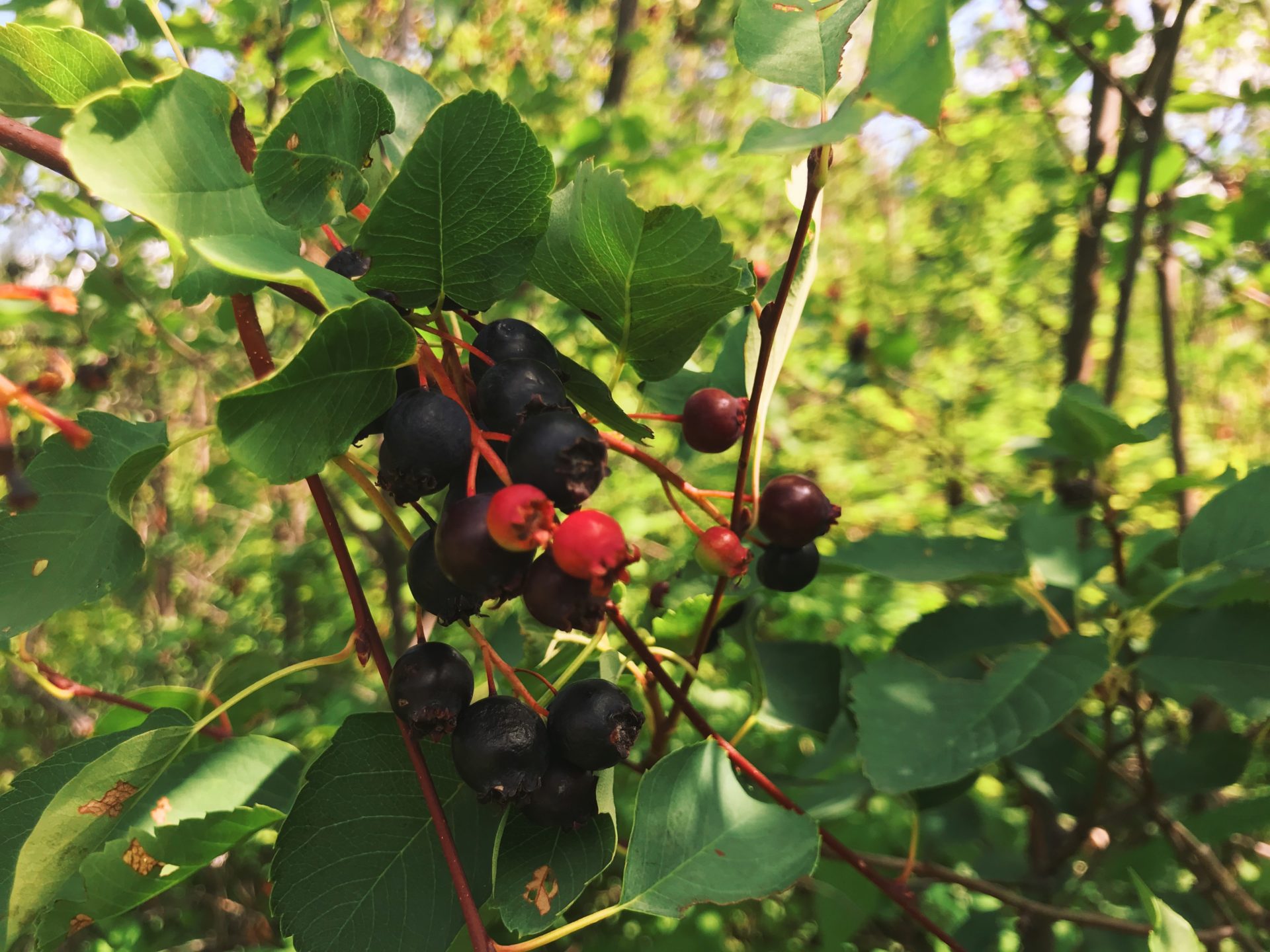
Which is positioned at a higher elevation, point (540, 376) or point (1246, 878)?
point (540, 376)

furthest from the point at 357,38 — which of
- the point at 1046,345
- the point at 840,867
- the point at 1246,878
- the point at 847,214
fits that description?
the point at 1246,878

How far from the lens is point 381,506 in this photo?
65 cm

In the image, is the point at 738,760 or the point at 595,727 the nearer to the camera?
the point at 595,727

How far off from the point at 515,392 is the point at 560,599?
13 cm

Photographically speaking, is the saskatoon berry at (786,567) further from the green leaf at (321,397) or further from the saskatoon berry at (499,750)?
the green leaf at (321,397)

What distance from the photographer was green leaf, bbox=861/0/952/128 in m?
0.41

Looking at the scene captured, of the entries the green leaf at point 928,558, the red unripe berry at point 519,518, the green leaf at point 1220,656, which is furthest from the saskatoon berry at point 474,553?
the green leaf at point 1220,656

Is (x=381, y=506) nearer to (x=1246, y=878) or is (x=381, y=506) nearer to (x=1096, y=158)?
(x=1096, y=158)

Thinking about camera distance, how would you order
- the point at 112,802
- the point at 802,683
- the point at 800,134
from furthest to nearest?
the point at 802,683
the point at 112,802
the point at 800,134

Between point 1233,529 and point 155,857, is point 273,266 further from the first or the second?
point 1233,529

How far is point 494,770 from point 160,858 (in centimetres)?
24

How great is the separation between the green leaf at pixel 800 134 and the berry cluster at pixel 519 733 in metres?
0.36

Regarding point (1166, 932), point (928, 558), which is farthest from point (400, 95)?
point (1166, 932)

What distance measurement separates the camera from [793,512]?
0.70 m
